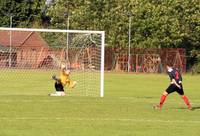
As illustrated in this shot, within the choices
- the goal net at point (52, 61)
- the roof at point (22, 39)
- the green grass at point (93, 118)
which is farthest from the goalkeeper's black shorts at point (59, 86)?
the roof at point (22, 39)

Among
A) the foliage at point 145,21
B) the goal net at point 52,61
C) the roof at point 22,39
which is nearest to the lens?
the goal net at point 52,61

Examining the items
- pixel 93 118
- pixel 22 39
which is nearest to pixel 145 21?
pixel 22 39

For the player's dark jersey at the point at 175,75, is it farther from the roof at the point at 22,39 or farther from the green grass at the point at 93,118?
the roof at the point at 22,39

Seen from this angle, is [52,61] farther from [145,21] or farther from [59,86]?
[145,21]

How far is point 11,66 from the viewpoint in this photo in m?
41.9

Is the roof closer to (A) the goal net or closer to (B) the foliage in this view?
(A) the goal net

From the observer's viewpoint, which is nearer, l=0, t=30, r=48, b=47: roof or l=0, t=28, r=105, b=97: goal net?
l=0, t=28, r=105, b=97: goal net

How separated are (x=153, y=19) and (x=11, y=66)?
23661 millimetres

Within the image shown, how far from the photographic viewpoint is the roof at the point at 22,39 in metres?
52.3

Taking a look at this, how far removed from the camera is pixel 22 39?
5569cm

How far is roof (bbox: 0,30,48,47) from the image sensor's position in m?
52.3

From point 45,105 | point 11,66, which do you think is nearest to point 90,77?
point 11,66

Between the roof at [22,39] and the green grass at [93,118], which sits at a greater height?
the roof at [22,39]

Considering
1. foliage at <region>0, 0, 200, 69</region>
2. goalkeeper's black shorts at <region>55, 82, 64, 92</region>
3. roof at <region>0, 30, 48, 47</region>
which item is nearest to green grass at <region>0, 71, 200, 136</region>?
goalkeeper's black shorts at <region>55, 82, 64, 92</region>
